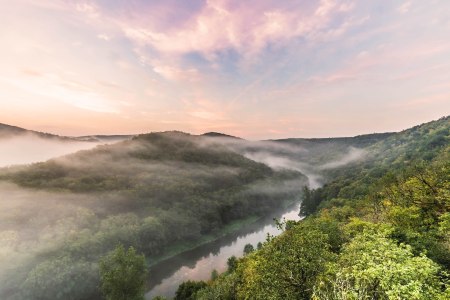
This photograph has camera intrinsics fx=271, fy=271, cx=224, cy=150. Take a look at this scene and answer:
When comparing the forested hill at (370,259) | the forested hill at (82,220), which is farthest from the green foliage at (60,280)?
the forested hill at (370,259)

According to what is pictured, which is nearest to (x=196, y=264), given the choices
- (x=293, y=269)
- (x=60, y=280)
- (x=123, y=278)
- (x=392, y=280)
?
(x=123, y=278)

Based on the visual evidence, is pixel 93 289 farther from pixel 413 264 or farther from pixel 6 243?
pixel 413 264

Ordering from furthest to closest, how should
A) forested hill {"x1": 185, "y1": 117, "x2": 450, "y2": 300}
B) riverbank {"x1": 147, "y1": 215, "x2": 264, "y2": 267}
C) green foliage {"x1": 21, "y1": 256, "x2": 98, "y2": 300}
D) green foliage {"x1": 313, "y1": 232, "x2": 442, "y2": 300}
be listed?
riverbank {"x1": 147, "y1": 215, "x2": 264, "y2": 267} → green foliage {"x1": 21, "y1": 256, "x2": 98, "y2": 300} → forested hill {"x1": 185, "y1": 117, "x2": 450, "y2": 300} → green foliage {"x1": 313, "y1": 232, "x2": 442, "y2": 300}

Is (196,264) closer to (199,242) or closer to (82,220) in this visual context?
(199,242)

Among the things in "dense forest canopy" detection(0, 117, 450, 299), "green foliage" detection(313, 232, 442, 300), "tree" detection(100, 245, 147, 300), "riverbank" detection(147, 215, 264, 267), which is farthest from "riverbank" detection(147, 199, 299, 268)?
"green foliage" detection(313, 232, 442, 300)

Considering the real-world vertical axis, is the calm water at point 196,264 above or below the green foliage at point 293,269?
below

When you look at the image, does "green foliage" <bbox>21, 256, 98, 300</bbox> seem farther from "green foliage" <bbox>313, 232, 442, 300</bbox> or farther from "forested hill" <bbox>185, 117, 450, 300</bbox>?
"green foliage" <bbox>313, 232, 442, 300</bbox>

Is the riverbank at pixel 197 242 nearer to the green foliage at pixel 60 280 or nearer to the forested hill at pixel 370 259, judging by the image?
the green foliage at pixel 60 280
